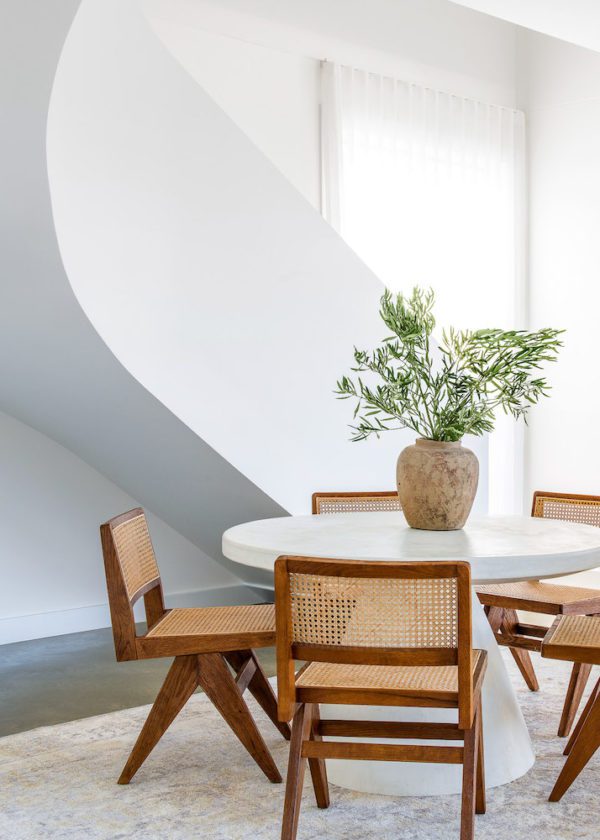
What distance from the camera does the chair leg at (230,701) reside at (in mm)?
2699

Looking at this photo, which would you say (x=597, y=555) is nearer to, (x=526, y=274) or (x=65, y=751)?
(x=65, y=751)

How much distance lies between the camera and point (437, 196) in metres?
6.42

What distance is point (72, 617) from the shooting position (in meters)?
4.86

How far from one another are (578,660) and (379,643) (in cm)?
69

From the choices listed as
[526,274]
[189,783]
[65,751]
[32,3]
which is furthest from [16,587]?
[526,274]

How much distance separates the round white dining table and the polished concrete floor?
3.91ft

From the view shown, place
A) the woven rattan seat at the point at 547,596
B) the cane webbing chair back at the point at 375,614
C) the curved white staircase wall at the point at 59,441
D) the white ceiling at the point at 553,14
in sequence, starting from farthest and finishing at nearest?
the white ceiling at the point at 553,14, the woven rattan seat at the point at 547,596, the curved white staircase wall at the point at 59,441, the cane webbing chair back at the point at 375,614

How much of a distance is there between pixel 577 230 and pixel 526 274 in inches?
20.1

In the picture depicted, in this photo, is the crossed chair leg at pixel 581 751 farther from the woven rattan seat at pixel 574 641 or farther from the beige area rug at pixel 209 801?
the woven rattan seat at pixel 574 641

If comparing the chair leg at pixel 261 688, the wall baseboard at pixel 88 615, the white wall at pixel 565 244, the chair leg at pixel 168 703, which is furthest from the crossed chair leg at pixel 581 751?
the white wall at pixel 565 244

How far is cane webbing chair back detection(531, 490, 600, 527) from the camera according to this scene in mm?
3467

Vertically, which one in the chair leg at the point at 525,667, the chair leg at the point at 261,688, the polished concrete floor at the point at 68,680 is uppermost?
the chair leg at the point at 261,688

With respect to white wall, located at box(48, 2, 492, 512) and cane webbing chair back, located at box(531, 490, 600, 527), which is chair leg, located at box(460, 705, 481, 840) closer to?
cane webbing chair back, located at box(531, 490, 600, 527)

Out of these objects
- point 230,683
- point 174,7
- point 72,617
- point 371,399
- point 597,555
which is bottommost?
point 72,617
